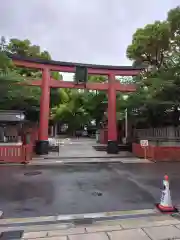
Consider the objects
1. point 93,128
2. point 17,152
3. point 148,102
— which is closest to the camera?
point 17,152

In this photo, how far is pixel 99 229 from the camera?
4.14m

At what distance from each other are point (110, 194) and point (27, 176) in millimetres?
4028

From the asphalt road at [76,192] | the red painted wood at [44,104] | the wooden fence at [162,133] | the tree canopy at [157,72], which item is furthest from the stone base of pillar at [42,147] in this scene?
the wooden fence at [162,133]

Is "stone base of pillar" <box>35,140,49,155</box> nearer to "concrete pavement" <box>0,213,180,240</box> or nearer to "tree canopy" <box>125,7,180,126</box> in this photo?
"tree canopy" <box>125,7,180,126</box>

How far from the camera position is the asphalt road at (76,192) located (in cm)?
541

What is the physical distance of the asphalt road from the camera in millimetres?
5414

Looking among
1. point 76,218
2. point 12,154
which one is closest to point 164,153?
point 12,154

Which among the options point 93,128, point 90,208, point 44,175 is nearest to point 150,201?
point 90,208

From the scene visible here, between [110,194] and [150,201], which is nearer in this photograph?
[150,201]

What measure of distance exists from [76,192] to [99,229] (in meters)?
2.69

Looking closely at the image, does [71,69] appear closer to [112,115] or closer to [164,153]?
[112,115]

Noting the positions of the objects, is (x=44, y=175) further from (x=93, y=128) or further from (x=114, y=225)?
(x=93, y=128)

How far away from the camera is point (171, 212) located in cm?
504

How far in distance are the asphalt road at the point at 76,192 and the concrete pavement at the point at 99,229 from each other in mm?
591
